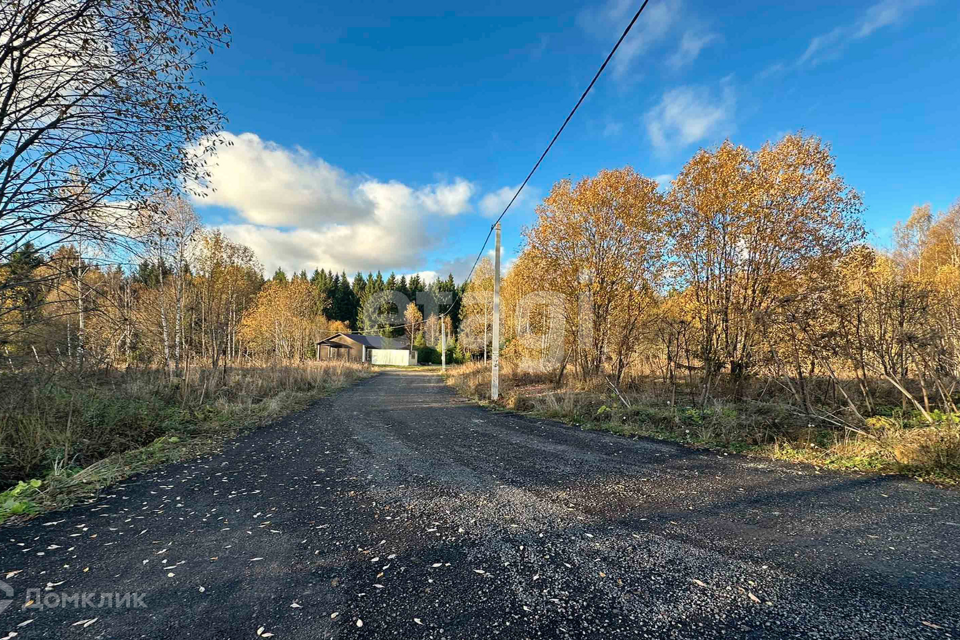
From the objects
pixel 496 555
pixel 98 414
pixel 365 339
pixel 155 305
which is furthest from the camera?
pixel 365 339

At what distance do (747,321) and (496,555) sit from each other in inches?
328

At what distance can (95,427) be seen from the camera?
5.63m

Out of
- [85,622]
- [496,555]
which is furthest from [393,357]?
[85,622]

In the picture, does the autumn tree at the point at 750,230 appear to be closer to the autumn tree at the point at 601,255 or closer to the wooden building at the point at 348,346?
the autumn tree at the point at 601,255

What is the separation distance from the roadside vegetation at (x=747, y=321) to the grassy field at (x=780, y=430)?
0.03 metres

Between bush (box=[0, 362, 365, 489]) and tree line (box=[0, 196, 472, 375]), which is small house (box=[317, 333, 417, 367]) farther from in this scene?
bush (box=[0, 362, 365, 489])

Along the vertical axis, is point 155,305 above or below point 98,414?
above

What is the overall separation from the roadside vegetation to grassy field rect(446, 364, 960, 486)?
0.03 m

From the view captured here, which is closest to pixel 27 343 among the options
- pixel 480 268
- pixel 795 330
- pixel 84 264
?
pixel 84 264

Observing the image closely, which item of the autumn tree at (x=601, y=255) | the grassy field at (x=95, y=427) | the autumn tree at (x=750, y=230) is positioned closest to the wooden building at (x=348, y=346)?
the grassy field at (x=95, y=427)

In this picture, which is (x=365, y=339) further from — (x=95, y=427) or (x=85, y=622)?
(x=85, y=622)

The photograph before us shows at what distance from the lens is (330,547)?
9.35 feet

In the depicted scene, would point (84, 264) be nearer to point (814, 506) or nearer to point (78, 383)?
point (78, 383)

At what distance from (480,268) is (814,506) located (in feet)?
83.8
